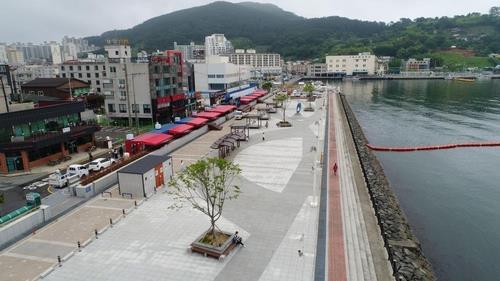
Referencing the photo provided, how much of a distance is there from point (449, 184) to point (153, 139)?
114 feet

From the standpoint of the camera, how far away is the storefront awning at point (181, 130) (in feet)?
148

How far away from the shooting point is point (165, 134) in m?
43.8

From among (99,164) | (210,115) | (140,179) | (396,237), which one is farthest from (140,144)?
(396,237)

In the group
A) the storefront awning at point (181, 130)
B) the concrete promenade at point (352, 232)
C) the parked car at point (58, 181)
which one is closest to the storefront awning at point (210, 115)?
the storefront awning at point (181, 130)

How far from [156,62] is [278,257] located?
50.6 m

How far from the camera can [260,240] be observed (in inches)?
807

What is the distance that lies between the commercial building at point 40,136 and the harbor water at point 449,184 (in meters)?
38.3

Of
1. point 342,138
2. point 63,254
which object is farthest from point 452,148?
point 63,254

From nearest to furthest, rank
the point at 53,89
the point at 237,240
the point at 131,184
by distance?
1. the point at 237,240
2. the point at 131,184
3. the point at 53,89

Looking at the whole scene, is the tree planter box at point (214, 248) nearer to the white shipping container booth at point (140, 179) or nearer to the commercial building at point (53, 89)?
the white shipping container booth at point (140, 179)

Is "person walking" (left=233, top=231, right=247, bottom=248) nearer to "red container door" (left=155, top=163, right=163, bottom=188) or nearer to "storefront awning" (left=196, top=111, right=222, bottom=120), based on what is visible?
"red container door" (left=155, top=163, right=163, bottom=188)

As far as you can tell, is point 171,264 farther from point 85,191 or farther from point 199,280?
point 85,191

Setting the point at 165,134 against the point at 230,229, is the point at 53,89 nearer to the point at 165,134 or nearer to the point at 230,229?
the point at 165,134

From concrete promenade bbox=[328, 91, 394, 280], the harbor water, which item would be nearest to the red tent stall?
concrete promenade bbox=[328, 91, 394, 280]
